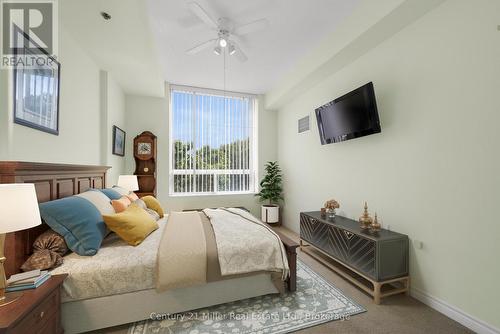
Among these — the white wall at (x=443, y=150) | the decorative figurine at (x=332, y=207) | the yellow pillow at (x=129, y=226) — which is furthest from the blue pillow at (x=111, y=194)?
the white wall at (x=443, y=150)

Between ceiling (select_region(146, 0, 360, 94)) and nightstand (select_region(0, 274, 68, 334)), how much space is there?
2.60m

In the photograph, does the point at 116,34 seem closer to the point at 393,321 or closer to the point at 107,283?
the point at 107,283

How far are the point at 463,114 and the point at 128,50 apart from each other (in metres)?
3.47

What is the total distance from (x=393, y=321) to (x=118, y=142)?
4.20 meters

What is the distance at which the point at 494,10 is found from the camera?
1547 millimetres

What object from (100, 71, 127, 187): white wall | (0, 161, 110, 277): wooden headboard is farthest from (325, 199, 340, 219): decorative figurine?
(100, 71, 127, 187): white wall

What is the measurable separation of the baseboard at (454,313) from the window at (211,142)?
346 cm

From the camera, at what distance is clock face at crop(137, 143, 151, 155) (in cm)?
407

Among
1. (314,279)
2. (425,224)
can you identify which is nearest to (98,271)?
(314,279)

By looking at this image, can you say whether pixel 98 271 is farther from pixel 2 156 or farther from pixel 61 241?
pixel 2 156

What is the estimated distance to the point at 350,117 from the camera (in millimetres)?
2631

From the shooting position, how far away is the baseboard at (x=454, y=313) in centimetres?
157

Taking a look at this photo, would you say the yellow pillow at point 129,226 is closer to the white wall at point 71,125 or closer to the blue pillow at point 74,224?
the blue pillow at point 74,224

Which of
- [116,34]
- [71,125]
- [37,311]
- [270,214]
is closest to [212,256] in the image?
[37,311]
